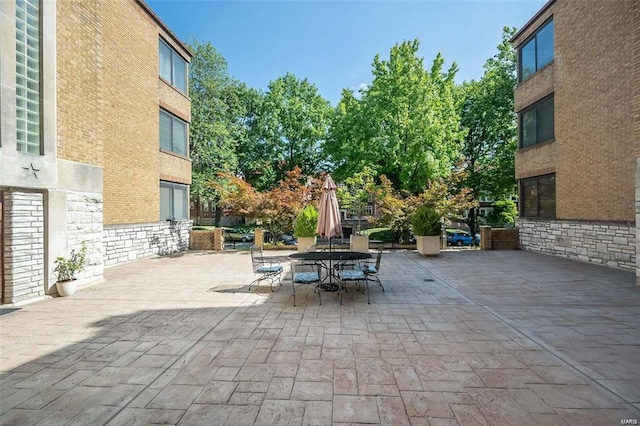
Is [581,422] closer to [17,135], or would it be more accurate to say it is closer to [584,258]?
[17,135]

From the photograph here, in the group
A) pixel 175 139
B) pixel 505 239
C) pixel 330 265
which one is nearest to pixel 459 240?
pixel 505 239

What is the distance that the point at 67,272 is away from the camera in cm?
694

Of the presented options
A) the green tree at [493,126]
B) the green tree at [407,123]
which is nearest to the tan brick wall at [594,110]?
the green tree at [407,123]

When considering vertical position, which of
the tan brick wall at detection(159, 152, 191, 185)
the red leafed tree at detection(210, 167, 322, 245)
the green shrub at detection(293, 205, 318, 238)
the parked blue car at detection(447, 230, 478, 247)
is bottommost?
the parked blue car at detection(447, 230, 478, 247)

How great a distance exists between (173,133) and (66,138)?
26.4 feet

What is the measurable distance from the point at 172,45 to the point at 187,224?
841 cm

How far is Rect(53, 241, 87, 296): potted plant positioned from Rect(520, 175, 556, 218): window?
15873 mm

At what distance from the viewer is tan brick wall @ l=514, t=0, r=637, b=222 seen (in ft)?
30.8

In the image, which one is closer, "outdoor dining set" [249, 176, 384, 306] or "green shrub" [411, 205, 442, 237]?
"outdoor dining set" [249, 176, 384, 306]

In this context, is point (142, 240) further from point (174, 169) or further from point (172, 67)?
point (172, 67)

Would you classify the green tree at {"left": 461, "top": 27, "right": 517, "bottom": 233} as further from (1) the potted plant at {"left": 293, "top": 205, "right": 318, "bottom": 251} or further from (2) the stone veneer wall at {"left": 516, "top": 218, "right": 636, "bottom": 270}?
(1) the potted plant at {"left": 293, "top": 205, "right": 318, "bottom": 251}

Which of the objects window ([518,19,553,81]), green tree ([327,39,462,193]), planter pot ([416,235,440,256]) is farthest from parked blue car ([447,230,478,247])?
planter pot ([416,235,440,256])

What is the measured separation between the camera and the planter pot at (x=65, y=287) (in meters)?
6.74

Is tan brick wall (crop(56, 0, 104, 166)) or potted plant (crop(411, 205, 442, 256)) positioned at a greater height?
tan brick wall (crop(56, 0, 104, 166))
